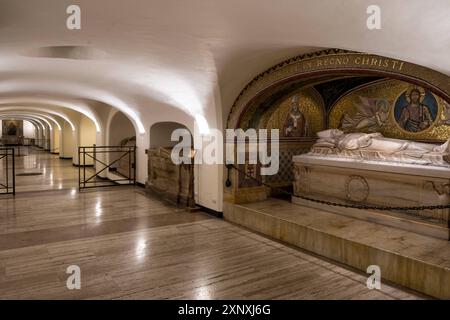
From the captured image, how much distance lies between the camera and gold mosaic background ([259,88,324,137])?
7.68 m

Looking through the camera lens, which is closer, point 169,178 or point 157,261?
point 157,261

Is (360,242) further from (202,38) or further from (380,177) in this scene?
(202,38)

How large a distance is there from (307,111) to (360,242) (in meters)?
Result: 4.19

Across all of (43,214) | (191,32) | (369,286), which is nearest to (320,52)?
(191,32)

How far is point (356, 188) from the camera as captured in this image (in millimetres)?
5969

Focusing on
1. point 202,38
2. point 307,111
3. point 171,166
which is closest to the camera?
point 202,38

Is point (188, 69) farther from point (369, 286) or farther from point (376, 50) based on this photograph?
point (369, 286)

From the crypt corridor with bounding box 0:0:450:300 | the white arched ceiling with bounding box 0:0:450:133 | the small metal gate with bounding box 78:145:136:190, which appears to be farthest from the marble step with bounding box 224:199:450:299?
the small metal gate with bounding box 78:145:136:190

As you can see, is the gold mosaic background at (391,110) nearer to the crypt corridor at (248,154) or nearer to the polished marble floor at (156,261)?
the crypt corridor at (248,154)

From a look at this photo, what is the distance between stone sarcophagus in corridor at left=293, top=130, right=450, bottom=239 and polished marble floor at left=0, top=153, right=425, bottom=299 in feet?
4.61

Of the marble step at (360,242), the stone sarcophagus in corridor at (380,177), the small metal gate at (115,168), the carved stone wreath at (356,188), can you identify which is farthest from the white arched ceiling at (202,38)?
the small metal gate at (115,168)

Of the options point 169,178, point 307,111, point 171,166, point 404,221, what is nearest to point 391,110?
point 307,111

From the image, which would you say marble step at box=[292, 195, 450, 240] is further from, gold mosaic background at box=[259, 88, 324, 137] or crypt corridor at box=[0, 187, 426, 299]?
gold mosaic background at box=[259, 88, 324, 137]

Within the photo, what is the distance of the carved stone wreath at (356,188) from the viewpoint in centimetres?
584
